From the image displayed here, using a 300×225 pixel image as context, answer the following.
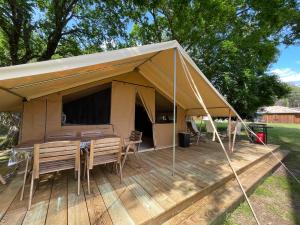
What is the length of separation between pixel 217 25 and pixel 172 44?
552 centimetres

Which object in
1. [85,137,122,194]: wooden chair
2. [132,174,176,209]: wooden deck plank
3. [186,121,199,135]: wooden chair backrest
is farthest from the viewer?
[186,121,199,135]: wooden chair backrest

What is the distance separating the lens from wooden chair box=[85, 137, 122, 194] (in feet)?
8.60

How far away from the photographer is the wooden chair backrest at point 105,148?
2.63 metres

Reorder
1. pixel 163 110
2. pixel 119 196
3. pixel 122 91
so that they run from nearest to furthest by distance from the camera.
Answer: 1. pixel 119 196
2. pixel 122 91
3. pixel 163 110

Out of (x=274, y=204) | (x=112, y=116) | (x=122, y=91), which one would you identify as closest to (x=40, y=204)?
(x=112, y=116)

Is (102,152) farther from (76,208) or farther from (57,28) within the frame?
(57,28)

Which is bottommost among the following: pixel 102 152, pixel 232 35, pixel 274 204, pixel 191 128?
pixel 274 204

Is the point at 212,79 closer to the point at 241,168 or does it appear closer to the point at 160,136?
the point at 160,136

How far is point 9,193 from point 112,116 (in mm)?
2758

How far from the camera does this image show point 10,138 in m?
6.70

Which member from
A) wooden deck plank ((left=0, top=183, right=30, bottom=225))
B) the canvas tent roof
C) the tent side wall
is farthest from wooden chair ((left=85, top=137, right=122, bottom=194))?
the tent side wall

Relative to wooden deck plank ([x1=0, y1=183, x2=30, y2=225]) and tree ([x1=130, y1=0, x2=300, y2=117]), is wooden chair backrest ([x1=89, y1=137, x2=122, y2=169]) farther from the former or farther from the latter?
tree ([x1=130, y1=0, x2=300, y2=117])

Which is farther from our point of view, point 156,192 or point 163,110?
point 163,110

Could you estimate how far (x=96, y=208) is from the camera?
2154mm
